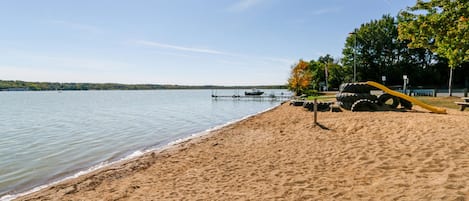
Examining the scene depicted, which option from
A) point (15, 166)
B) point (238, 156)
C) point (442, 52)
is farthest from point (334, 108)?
point (15, 166)

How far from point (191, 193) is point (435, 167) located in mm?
5156

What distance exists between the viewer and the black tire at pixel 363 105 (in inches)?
693

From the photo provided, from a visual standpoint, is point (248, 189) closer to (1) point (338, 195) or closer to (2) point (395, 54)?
(1) point (338, 195)

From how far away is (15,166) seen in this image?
10344mm

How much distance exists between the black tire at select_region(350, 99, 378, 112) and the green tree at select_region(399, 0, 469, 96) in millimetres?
4675

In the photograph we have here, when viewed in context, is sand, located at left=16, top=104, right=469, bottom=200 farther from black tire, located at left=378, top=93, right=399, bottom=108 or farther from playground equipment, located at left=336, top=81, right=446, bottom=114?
black tire, located at left=378, top=93, right=399, bottom=108

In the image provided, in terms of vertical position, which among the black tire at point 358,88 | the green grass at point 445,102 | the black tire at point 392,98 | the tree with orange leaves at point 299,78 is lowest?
the green grass at point 445,102

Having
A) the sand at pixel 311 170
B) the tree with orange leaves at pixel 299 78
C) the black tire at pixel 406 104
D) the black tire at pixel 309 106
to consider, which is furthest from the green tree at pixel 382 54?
the sand at pixel 311 170

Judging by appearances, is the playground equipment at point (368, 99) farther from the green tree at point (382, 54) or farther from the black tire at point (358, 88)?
the green tree at point (382, 54)

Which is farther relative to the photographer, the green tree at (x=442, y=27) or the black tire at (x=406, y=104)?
the black tire at (x=406, y=104)

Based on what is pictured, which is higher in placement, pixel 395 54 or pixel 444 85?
pixel 395 54

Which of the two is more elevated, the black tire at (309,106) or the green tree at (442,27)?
the green tree at (442,27)

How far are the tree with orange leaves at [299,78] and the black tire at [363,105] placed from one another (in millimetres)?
34132

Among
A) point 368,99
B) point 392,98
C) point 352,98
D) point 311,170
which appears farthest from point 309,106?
point 311,170
